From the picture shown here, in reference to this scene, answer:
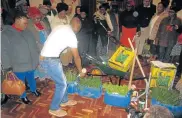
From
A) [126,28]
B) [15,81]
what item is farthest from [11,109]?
[126,28]

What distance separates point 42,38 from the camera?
5.15 meters

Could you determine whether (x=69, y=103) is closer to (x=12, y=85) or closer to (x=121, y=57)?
(x=12, y=85)

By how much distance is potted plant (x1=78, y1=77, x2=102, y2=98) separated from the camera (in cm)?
494

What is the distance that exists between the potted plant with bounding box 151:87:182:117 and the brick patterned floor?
2.33 feet

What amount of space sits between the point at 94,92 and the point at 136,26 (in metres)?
3.22

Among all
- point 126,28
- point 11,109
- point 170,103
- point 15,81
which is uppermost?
point 126,28

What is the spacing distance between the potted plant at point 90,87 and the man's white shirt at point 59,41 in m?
1.34

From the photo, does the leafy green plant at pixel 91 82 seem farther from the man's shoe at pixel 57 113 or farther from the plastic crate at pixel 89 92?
the man's shoe at pixel 57 113

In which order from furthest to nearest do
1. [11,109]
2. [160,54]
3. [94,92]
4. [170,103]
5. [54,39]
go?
[160,54] < [94,92] < [11,109] < [170,103] < [54,39]

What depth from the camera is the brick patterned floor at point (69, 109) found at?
4383 millimetres

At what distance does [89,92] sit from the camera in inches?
198

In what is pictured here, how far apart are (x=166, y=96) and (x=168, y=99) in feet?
0.23

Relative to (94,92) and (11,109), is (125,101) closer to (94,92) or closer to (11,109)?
(94,92)

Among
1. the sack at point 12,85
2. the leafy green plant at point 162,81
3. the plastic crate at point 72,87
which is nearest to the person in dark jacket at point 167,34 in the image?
the leafy green plant at point 162,81
